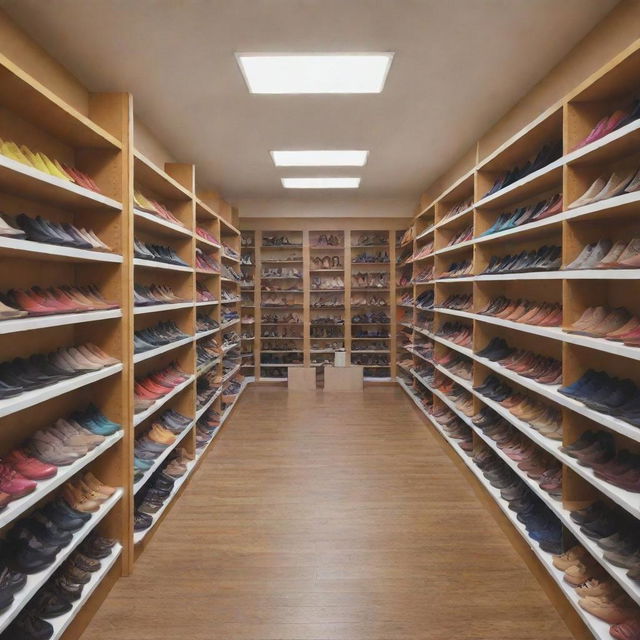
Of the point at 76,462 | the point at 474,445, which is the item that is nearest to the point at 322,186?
the point at 474,445

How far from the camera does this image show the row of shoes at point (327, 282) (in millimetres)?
8047

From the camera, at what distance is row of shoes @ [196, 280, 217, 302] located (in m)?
4.62

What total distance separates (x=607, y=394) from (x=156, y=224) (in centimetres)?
→ 303

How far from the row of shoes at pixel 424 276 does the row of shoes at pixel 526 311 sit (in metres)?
2.05

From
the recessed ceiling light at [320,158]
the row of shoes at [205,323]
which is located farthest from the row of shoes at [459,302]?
the row of shoes at [205,323]

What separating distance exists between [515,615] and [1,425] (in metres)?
2.70

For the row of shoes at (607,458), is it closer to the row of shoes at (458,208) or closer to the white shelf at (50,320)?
the white shelf at (50,320)

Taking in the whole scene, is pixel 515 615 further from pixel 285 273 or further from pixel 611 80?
pixel 285 273

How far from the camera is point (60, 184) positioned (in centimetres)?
198

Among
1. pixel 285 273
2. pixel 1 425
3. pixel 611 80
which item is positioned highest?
pixel 611 80

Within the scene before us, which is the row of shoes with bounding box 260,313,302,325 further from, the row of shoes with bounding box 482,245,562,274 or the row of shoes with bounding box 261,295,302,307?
the row of shoes with bounding box 482,245,562,274

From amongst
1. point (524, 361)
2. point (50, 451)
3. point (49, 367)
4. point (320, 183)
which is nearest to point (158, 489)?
point (50, 451)

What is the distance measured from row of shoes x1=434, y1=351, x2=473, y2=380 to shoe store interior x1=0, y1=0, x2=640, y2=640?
0.06 meters

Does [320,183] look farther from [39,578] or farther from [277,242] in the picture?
[39,578]
